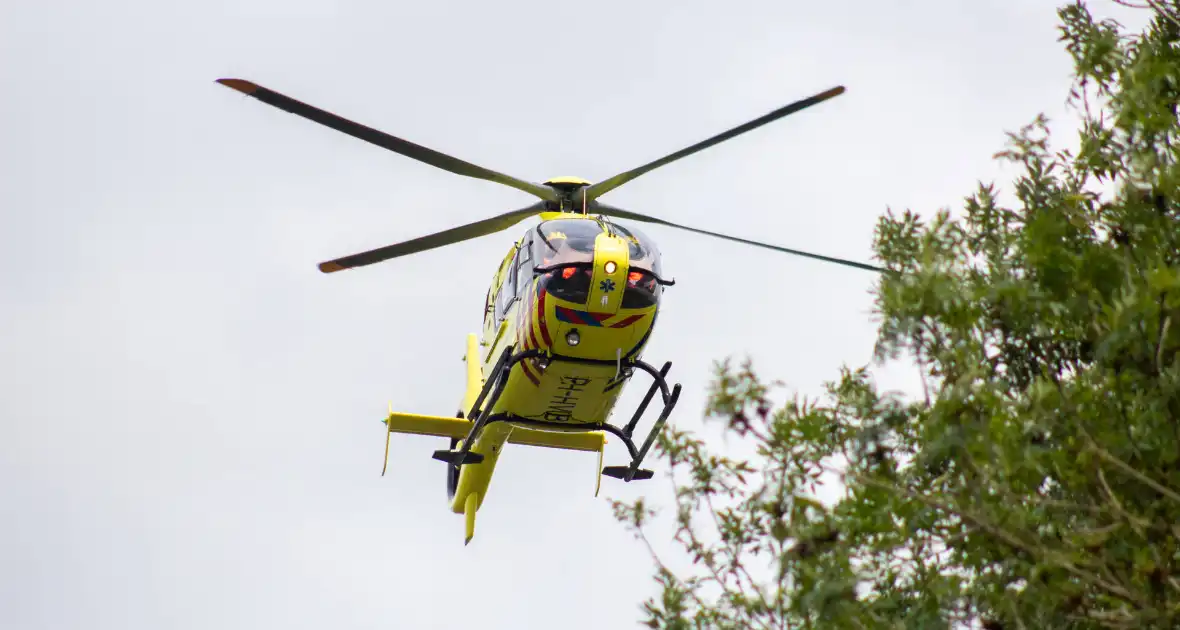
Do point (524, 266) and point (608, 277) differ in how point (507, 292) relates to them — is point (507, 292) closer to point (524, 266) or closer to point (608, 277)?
point (524, 266)

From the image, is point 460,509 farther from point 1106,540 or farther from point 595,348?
point 1106,540

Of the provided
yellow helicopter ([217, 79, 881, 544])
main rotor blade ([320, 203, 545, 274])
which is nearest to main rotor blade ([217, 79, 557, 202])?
yellow helicopter ([217, 79, 881, 544])

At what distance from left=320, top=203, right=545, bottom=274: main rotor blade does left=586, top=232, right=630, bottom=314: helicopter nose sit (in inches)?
108

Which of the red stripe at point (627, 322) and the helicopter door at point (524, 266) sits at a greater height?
the helicopter door at point (524, 266)

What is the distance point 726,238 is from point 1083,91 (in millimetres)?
7687

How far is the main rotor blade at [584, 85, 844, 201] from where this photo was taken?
17203mm

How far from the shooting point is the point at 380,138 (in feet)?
52.5

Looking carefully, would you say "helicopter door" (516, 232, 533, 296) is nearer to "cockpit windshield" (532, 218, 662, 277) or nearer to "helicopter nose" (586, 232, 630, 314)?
"cockpit windshield" (532, 218, 662, 277)

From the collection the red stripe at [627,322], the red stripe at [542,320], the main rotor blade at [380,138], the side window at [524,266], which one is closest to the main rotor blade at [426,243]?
the main rotor blade at [380,138]

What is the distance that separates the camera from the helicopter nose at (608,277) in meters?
15.1

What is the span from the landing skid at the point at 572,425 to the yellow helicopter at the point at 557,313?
0.7 inches

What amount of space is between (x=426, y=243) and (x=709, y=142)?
3812 millimetres

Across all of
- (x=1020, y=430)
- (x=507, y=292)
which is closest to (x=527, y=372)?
(x=507, y=292)

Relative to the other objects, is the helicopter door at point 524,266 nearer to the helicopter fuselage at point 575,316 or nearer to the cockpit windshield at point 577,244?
the helicopter fuselage at point 575,316
